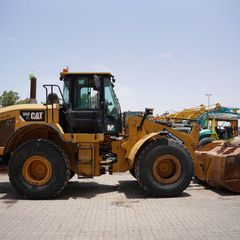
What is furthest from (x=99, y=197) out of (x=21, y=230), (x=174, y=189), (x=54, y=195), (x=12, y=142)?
(x=21, y=230)

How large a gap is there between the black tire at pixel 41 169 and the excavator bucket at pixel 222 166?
3319 mm

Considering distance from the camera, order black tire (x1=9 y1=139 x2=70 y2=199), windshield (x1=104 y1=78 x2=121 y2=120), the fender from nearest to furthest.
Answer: black tire (x1=9 y1=139 x2=70 y2=199), the fender, windshield (x1=104 y1=78 x2=121 y2=120)

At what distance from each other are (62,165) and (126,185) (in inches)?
96.9

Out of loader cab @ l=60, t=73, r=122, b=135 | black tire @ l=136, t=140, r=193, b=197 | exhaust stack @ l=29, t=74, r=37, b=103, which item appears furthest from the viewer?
exhaust stack @ l=29, t=74, r=37, b=103

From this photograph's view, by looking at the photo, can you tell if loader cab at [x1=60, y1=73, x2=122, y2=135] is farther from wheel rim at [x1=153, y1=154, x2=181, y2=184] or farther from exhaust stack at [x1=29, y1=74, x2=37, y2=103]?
exhaust stack at [x1=29, y1=74, x2=37, y2=103]

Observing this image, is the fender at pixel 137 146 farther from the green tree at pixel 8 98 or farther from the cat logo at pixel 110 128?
the green tree at pixel 8 98

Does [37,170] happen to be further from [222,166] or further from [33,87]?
[33,87]

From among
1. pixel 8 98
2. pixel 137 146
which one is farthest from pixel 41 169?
pixel 8 98

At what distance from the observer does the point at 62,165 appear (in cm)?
949

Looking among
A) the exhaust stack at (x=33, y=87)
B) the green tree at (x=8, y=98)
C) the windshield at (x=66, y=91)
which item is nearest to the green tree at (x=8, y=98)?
the green tree at (x=8, y=98)

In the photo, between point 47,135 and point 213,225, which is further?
point 47,135

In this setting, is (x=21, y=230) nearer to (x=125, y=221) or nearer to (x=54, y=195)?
(x=125, y=221)

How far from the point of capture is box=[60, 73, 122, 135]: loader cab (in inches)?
400

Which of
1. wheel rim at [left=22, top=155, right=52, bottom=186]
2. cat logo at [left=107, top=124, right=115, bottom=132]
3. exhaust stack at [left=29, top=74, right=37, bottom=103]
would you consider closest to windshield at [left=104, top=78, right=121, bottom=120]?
cat logo at [left=107, top=124, right=115, bottom=132]
